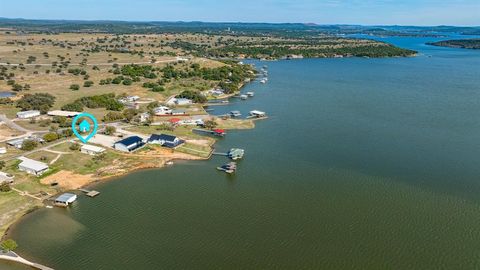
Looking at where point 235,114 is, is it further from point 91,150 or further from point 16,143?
point 16,143

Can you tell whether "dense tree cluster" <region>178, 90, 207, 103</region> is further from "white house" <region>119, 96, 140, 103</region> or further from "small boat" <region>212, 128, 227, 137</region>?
"small boat" <region>212, 128, 227, 137</region>

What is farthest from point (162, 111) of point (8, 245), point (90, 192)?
point (8, 245)

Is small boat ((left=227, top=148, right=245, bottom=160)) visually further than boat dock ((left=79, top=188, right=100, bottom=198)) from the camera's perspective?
Yes

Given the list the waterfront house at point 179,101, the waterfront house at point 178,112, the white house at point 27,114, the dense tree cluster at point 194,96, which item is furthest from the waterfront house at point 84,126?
the dense tree cluster at point 194,96

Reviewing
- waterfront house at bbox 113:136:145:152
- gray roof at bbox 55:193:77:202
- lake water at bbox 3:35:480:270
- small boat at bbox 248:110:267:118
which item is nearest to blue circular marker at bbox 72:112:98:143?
waterfront house at bbox 113:136:145:152

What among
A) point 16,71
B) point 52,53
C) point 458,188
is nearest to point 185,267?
point 458,188
